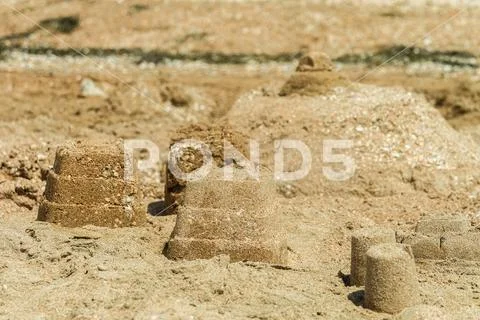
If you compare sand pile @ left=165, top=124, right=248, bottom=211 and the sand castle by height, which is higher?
sand pile @ left=165, top=124, right=248, bottom=211

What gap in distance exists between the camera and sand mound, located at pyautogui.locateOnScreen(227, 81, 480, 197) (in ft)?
38.5

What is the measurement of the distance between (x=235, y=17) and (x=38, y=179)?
17.5 metres

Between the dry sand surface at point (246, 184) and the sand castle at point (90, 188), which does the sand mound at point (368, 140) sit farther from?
the sand castle at point (90, 188)

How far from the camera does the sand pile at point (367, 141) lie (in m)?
11.7

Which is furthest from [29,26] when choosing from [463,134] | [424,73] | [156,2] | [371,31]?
[463,134]

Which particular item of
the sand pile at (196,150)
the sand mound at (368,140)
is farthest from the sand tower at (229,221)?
the sand mound at (368,140)

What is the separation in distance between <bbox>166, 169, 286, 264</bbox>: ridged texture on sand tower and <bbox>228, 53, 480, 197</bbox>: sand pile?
11.7 feet

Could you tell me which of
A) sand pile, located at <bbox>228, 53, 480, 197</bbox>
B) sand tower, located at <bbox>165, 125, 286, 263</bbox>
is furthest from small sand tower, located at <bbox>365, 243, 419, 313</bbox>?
sand pile, located at <bbox>228, 53, 480, 197</bbox>

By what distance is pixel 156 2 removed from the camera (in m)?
29.2

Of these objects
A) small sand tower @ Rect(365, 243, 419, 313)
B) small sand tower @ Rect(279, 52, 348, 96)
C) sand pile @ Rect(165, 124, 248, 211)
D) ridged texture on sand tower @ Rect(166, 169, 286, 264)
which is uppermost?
small sand tower @ Rect(279, 52, 348, 96)

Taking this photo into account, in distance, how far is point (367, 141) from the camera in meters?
12.3

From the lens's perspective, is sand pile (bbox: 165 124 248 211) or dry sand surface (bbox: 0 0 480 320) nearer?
dry sand surface (bbox: 0 0 480 320)

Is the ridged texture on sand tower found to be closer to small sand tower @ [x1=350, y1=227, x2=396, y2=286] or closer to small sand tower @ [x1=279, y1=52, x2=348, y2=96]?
small sand tower @ [x1=350, y1=227, x2=396, y2=286]

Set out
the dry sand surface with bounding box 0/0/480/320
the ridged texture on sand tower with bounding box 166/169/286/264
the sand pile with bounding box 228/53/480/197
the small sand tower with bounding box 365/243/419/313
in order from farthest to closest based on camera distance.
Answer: the sand pile with bounding box 228/53/480/197, the ridged texture on sand tower with bounding box 166/169/286/264, the dry sand surface with bounding box 0/0/480/320, the small sand tower with bounding box 365/243/419/313
